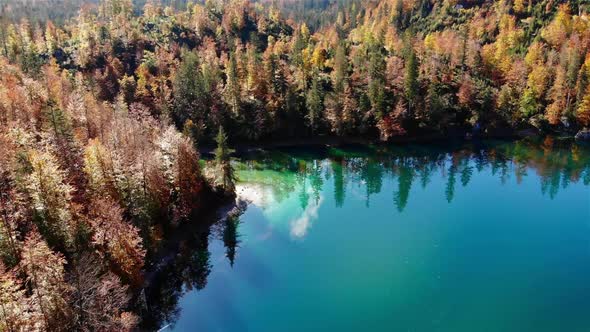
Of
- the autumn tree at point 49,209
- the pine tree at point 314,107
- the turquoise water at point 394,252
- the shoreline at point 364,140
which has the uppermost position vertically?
the pine tree at point 314,107

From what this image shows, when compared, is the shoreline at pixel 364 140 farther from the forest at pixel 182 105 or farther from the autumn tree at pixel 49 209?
the autumn tree at pixel 49 209

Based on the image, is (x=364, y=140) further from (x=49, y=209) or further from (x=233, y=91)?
(x=49, y=209)

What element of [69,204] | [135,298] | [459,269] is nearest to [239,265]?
[135,298]

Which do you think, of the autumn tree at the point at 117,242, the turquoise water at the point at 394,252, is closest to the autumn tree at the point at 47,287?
the autumn tree at the point at 117,242

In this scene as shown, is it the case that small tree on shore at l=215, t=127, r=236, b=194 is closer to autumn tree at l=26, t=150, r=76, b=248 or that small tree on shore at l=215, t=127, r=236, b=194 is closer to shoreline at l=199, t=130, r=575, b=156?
shoreline at l=199, t=130, r=575, b=156

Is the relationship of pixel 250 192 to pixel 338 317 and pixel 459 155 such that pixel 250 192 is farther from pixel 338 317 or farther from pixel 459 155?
pixel 459 155

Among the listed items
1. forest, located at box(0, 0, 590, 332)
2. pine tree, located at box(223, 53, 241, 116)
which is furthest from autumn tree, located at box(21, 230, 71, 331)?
pine tree, located at box(223, 53, 241, 116)
